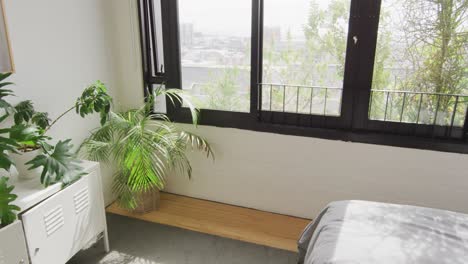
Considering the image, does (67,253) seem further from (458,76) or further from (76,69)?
(458,76)

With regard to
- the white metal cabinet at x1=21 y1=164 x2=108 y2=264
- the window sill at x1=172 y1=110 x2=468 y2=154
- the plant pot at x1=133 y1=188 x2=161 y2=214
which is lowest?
the plant pot at x1=133 y1=188 x2=161 y2=214

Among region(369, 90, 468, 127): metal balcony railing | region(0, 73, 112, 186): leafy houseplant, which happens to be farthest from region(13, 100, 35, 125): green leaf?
region(369, 90, 468, 127): metal balcony railing

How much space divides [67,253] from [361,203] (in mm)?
1582

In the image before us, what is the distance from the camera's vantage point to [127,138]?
2.27 meters

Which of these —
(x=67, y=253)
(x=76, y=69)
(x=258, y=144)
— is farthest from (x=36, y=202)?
(x=258, y=144)

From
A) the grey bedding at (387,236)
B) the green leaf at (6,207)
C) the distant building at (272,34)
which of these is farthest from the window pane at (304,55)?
the green leaf at (6,207)

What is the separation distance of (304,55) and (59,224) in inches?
71.6

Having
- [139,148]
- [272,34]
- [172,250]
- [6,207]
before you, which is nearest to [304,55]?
[272,34]

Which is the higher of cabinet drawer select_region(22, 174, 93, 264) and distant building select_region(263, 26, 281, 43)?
distant building select_region(263, 26, 281, 43)

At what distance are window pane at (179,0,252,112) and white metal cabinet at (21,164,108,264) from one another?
105cm

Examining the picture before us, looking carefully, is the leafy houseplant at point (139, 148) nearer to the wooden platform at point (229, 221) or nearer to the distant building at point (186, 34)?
the wooden platform at point (229, 221)

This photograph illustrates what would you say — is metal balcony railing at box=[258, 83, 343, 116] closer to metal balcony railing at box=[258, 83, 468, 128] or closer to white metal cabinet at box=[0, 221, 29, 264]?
metal balcony railing at box=[258, 83, 468, 128]

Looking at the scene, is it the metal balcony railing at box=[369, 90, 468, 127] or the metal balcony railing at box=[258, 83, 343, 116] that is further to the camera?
the metal balcony railing at box=[258, 83, 343, 116]

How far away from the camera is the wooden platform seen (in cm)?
241
